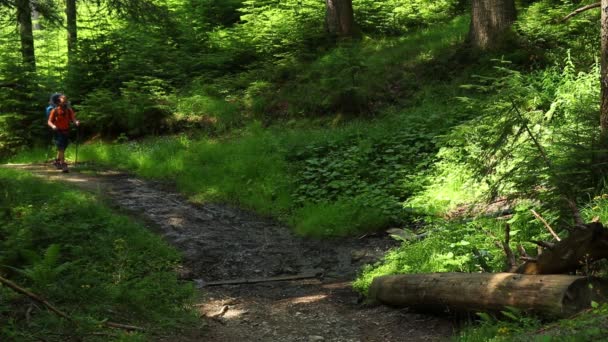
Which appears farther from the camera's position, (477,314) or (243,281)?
(243,281)

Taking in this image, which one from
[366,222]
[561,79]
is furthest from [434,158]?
[561,79]

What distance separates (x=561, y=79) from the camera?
1084 centimetres

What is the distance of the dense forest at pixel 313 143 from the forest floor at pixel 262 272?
219mm

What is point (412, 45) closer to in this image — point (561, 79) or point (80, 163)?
point (561, 79)

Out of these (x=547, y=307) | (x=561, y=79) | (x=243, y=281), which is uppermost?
(x=561, y=79)

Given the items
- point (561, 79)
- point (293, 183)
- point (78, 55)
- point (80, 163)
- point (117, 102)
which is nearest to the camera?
point (561, 79)

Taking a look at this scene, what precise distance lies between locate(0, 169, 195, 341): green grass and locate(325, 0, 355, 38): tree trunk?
35.4 feet

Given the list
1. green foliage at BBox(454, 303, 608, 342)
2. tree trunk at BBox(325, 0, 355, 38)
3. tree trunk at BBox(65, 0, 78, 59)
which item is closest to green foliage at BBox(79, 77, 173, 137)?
tree trunk at BBox(65, 0, 78, 59)

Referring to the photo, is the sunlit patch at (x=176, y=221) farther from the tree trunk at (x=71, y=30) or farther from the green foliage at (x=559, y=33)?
the tree trunk at (x=71, y=30)

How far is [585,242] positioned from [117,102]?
15319 millimetres

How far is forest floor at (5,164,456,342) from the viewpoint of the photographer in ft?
20.7

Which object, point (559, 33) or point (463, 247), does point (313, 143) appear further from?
point (463, 247)

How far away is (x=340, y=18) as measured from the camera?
17.9m

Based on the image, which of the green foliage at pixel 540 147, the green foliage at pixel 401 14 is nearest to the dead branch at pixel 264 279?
the green foliage at pixel 540 147
